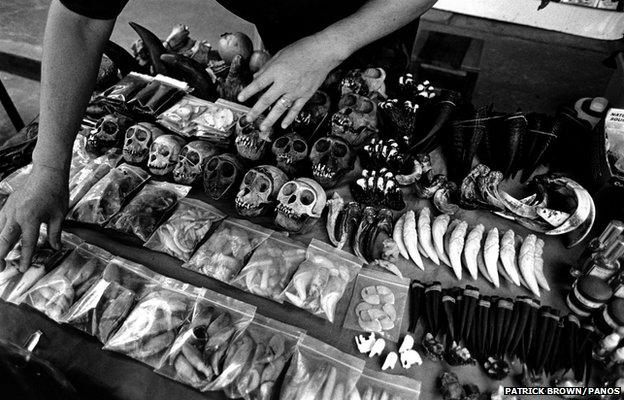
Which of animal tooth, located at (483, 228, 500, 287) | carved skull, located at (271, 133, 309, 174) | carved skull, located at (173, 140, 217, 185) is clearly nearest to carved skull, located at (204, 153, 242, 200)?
carved skull, located at (173, 140, 217, 185)

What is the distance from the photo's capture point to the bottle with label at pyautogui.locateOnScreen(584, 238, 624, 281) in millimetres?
1445

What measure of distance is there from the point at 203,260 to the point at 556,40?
425cm

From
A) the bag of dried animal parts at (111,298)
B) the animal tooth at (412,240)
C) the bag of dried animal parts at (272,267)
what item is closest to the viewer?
the bag of dried animal parts at (111,298)

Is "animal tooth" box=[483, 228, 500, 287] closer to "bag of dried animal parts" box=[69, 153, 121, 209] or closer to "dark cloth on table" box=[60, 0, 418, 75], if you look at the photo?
"dark cloth on table" box=[60, 0, 418, 75]

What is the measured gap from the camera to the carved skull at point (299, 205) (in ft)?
5.50

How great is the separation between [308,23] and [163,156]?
3.06 ft

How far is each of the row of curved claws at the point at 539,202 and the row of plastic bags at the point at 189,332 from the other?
33.1 inches

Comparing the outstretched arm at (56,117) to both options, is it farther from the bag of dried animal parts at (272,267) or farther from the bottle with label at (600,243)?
the bottle with label at (600,243)

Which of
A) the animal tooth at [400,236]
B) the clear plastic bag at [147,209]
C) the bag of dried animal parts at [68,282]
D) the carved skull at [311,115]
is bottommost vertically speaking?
the bag of dried animal parts at [68,282]

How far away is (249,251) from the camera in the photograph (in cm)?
166

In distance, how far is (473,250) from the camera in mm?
1640

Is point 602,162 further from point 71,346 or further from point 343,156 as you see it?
point 71,346

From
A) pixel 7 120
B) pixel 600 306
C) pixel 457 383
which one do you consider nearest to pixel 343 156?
pixel 457 383

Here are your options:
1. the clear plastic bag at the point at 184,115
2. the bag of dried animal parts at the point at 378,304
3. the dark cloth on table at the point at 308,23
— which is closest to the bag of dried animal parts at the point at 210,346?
the bag of dried animal parts at the point at 378,304
